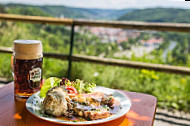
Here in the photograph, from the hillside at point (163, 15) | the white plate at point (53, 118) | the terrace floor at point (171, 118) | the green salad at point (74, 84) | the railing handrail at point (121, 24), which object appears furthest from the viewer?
the hillside at point (163, 15)

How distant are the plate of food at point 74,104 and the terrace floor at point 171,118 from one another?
1437 millimetres

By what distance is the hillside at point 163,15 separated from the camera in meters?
4.95

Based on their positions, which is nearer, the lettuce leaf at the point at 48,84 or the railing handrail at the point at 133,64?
the lettuce leaf at the point at 48,84

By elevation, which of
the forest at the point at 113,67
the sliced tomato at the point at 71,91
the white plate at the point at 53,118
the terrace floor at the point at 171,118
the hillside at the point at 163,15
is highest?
the hillside at the point at 163,15

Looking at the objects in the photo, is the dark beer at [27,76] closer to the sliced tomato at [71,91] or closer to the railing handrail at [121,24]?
the sliced tomato at [71,91]

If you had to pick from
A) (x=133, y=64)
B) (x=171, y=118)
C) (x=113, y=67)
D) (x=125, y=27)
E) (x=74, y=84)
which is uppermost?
(x=125, y=27)

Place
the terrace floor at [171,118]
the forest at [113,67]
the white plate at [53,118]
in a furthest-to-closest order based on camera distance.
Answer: the forest at [113,67] < the terrace floor at [171,118] < the white plate at [53,118]

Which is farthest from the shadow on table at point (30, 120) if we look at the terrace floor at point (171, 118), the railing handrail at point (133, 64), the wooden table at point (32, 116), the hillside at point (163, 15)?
the hillside at point (163, 15)

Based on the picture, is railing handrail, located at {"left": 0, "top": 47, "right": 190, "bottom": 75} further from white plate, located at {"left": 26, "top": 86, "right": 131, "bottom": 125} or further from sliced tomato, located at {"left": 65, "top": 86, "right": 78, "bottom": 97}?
sliced tomato, located at {"left": 65, "top": 86, "right": 78, "bottom": 97}

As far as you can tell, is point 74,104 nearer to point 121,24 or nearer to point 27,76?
point 27,76

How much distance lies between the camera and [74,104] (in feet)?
3.19

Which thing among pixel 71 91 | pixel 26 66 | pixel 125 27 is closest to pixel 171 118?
pixel 125 27

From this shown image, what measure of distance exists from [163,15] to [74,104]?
453 cm

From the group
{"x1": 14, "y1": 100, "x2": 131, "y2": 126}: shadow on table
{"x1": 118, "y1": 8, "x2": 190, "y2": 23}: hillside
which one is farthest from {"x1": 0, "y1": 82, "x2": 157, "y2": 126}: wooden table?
{"x1": 118, "y1": 8, "x2": 190, "y2": 23}: hillside
